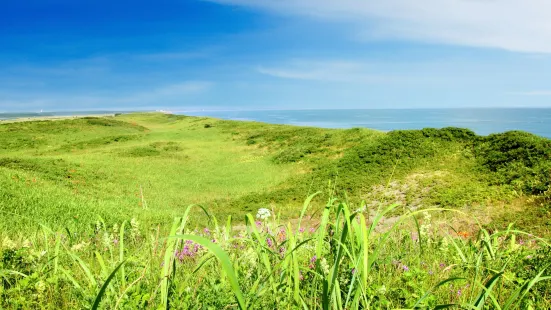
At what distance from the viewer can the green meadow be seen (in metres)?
2.43

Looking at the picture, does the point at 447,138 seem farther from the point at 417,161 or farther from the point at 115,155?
the point at 115,155

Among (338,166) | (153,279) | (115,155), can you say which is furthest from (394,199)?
(115,155)

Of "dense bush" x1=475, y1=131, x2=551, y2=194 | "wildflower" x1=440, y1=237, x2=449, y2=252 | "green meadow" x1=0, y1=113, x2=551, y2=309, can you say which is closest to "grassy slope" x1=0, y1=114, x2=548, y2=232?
"green meadow" x1=0, y1=113, x2=551, y2=309

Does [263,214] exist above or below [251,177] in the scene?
above

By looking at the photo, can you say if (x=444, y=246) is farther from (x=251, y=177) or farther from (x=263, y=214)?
(x=251, y=177)

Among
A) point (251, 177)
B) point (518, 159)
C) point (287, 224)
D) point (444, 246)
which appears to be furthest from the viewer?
point (251, 177)

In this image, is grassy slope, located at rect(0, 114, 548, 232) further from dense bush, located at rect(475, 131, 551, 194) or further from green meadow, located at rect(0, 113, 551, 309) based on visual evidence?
dense bush, located at rect(475, 131, 551, 194)

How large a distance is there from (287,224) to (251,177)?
54.7 ft

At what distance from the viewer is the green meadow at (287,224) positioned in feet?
7.98

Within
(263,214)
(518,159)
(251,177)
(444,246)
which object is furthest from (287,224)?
(251,177)

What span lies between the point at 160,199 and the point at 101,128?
35.1 m

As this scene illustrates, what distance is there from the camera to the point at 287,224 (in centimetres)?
387

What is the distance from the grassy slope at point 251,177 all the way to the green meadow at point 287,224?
3.7 inches

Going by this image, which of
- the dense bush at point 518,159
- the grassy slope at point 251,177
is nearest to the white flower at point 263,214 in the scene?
the grassy slope at point 251,177
